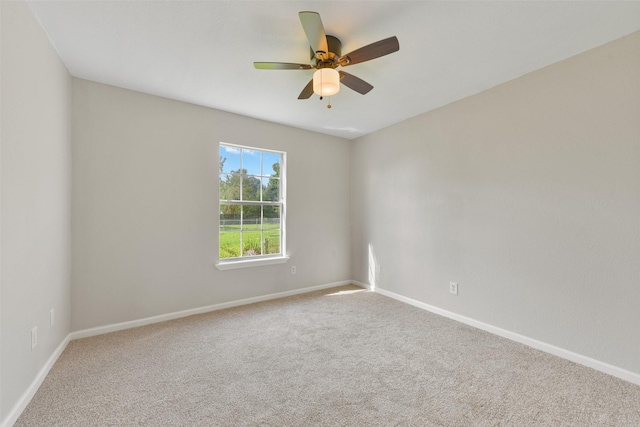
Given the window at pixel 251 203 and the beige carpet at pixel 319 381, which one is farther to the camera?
the window at pixel 251 203

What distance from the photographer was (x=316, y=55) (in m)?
1.89

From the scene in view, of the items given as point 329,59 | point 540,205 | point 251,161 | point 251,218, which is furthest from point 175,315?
point 540,205

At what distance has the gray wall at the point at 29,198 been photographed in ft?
4.86

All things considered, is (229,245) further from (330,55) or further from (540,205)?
(540,205)

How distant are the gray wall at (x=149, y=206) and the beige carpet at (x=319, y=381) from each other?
41 cm

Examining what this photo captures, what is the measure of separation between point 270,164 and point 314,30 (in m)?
2.35

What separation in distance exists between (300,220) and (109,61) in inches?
104

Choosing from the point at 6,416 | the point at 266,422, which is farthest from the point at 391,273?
the point at 6,416

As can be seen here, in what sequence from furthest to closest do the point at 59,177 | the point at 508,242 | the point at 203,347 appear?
the point at 508,242 → the point at 203,347 → the point at 59,177

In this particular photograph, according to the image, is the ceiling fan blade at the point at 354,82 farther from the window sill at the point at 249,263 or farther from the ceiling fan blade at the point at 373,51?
the window sill at the point at 249,263

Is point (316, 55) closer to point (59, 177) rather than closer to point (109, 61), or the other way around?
point (109, 61)

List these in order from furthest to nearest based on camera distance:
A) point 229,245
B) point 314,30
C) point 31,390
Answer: point 229,245, point 31,390, point 314,30

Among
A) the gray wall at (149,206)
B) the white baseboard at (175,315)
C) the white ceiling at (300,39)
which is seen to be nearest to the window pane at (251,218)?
the gray wall at (149,206)

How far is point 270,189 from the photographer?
3822 millimetres
